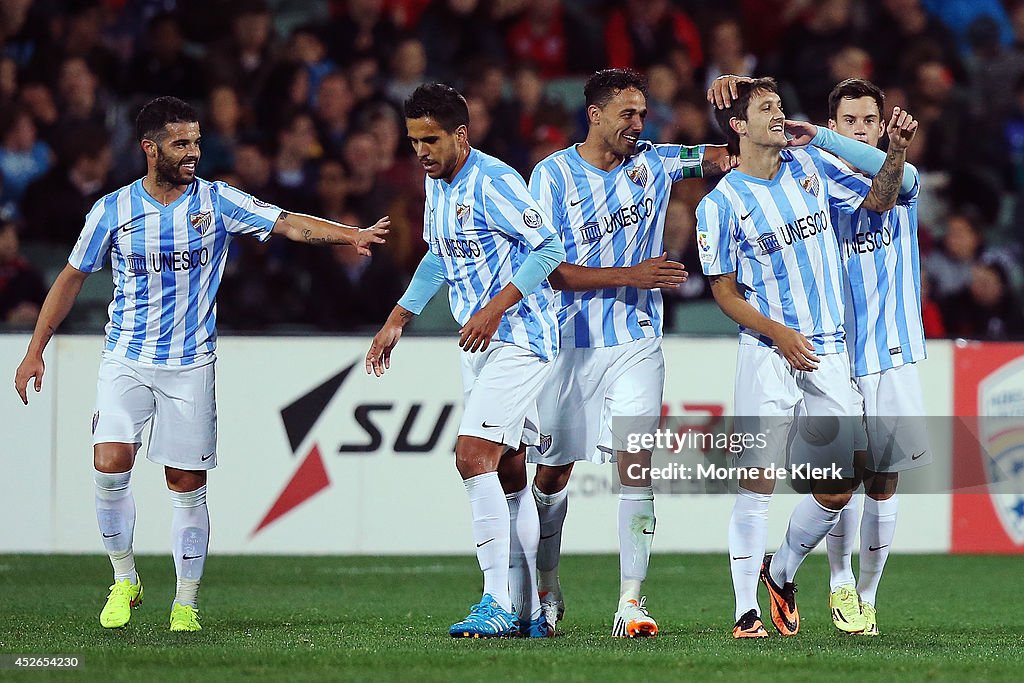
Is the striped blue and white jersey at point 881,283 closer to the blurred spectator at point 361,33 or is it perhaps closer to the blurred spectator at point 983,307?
the blurred spectator at point 983,307

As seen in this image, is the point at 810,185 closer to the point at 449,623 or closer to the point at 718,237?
the point at 718,237

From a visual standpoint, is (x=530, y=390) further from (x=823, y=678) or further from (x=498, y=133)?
(x=498, y=133)

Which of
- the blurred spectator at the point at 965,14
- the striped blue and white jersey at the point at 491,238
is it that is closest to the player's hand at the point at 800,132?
the striped blue and white jersey at the point at 491,238

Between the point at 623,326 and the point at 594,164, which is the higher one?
the point at 594,164

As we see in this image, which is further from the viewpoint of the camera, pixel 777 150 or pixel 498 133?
pixel 498 133

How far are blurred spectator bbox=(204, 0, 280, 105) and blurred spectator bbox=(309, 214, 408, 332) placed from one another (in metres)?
2.16

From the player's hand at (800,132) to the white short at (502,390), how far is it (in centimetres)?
151

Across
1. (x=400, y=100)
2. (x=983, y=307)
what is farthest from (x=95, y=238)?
(x=983, y=307)

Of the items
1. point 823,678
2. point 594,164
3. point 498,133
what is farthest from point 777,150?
point 498,133

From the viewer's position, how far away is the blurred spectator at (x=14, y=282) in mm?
11016

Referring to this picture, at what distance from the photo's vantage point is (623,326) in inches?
280

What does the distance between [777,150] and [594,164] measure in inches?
32.9

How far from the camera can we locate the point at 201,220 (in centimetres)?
727

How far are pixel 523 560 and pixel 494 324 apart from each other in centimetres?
112
